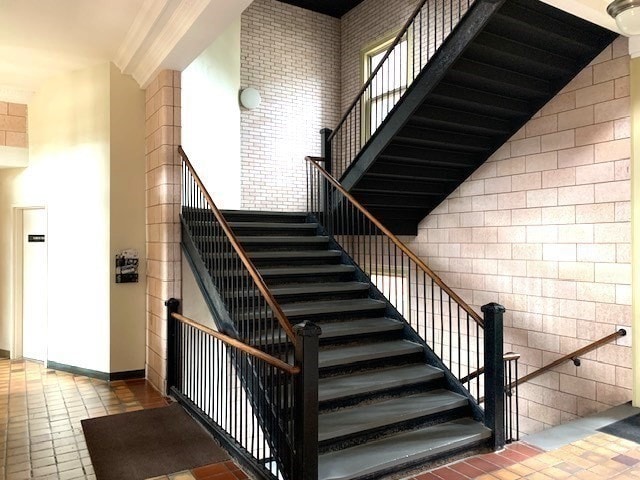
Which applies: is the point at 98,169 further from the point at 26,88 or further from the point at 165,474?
the point at 165,474

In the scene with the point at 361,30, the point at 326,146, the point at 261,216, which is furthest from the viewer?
the point at 361,30

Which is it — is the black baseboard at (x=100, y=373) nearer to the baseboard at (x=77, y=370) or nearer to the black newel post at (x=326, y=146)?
the baseboard at (x=77, y=370)

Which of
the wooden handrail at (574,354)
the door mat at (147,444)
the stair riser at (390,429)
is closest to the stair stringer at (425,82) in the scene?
the wooden handrail at (574,354)

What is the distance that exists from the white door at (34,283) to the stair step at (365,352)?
13.6 ft

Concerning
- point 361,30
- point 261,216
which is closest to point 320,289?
point 261,216

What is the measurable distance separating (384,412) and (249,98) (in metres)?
5.31

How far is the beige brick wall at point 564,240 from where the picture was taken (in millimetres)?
4254

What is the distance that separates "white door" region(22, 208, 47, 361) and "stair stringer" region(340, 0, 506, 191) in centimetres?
407

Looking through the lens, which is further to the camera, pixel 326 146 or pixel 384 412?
pixel 326 146

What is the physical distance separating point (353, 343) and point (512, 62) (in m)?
2.98

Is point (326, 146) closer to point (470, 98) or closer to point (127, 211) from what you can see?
point (470, 98)

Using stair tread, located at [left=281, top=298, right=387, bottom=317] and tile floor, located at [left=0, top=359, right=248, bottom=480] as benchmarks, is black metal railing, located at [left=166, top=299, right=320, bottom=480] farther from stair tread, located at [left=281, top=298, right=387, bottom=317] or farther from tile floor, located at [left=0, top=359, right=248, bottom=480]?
stair tread, located at [left=281, top=298, right=387, bottom=317]

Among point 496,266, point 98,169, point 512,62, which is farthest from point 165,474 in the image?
point 512,62

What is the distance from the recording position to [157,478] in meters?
2.97
